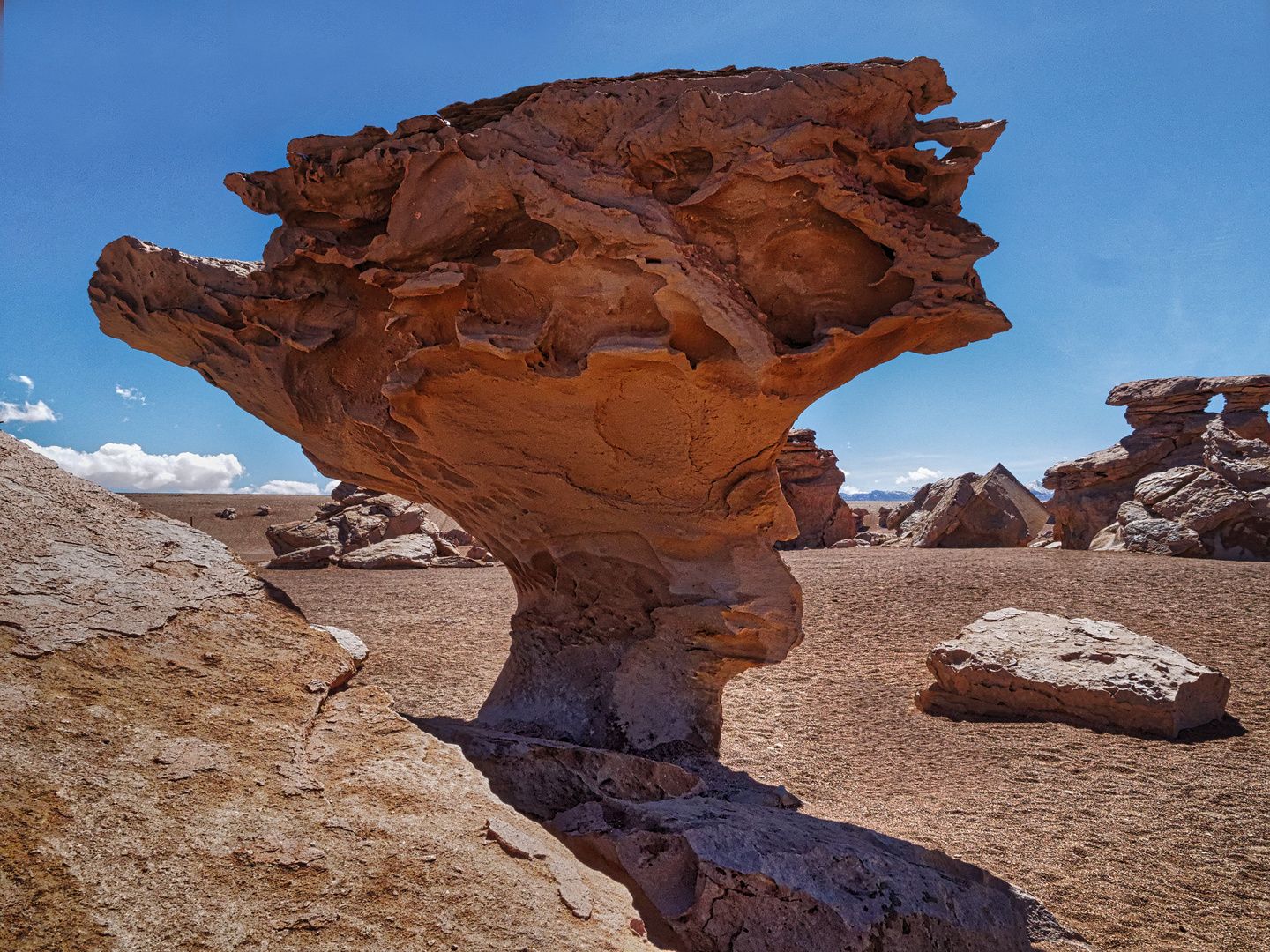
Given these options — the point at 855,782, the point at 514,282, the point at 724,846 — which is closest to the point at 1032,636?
the point at 855,782

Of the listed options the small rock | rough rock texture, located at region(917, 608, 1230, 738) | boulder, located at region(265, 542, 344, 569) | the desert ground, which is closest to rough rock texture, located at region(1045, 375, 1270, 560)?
the desert ground

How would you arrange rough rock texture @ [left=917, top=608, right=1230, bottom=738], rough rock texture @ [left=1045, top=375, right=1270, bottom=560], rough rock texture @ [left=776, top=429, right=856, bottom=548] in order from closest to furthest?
rough rock texture @ [left=917, top=608, right=1230, bottom=738] < rough rock texture @ [left=1045, top=375, right=1270, bottom=560] < rough rock texture @ [left=776, top=429, right=856, bottom=548]

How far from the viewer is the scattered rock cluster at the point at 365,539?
13664 millimetres

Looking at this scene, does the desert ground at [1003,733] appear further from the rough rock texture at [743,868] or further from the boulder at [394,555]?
the boulder at [394,555]

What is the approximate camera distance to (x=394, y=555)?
1363 centimetres

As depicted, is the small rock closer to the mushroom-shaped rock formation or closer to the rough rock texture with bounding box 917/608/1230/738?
the mushroom-shaped rock formation

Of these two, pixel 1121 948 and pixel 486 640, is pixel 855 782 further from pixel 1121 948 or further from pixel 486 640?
pixel 486 640

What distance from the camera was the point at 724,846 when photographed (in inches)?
106

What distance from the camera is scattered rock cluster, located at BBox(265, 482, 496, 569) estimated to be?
44.8 feet

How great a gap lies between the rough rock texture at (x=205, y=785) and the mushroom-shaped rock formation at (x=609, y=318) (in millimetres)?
1913

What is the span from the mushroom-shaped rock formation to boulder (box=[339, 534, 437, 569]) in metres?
8.63

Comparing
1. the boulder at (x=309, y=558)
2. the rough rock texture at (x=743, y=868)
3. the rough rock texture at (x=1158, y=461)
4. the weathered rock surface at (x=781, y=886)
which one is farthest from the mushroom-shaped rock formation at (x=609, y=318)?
the rough rock texture at (x=1158, y=461)

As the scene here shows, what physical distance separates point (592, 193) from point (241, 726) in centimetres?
277

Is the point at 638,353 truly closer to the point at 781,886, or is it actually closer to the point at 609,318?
the point at 609,318
